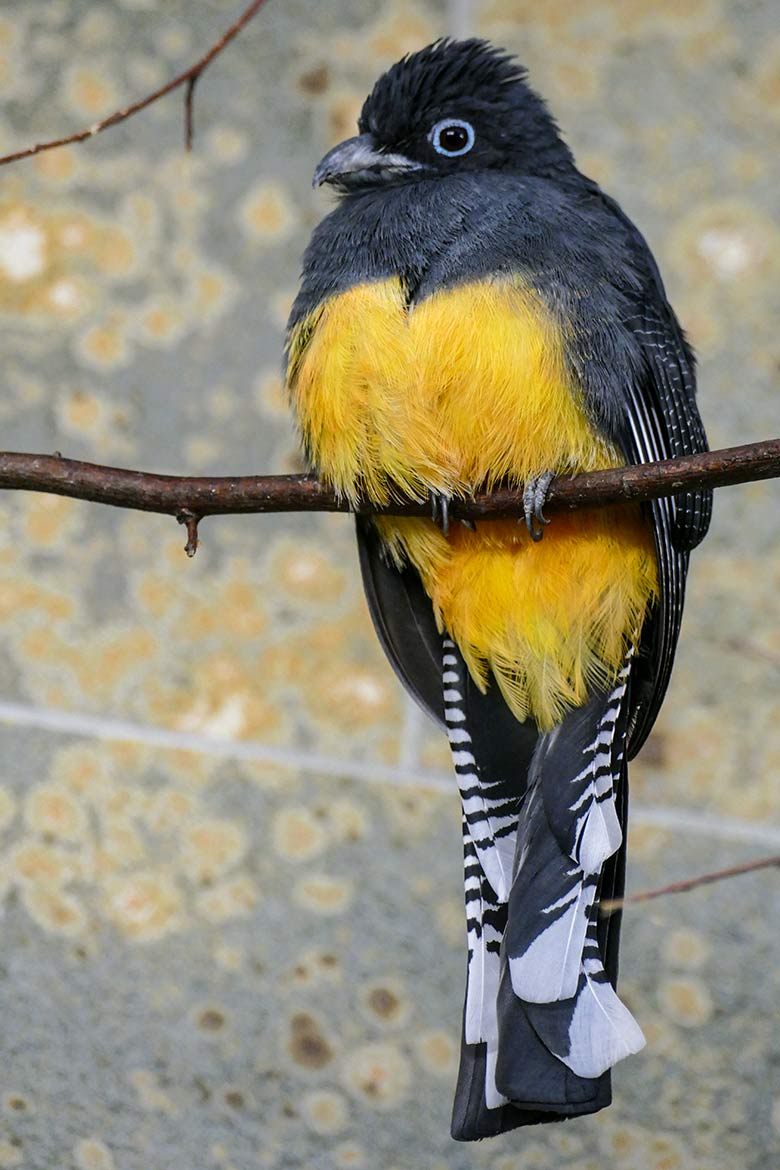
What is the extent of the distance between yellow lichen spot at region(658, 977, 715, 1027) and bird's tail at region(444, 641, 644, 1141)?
1.14 metres

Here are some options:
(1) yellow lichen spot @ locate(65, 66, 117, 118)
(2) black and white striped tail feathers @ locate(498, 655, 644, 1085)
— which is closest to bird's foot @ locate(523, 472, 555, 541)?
(2) black and white striped tail feathers @ locate(498, 655, 644, 1085)

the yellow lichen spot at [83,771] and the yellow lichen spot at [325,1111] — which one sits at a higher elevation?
the yellow lichen spot at [83,771]

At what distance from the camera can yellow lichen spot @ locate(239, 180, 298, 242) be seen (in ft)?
11.9

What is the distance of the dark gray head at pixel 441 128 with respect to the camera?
246 centimetres

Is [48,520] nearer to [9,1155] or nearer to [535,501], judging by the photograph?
[9,1155]

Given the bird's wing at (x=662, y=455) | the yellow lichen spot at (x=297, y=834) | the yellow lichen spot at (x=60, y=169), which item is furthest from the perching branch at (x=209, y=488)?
the yellow lichen spot at (x=60, y=169)

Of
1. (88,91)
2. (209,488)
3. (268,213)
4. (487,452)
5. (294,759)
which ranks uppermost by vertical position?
(88,91)

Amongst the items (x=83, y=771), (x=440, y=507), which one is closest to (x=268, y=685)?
(x=83, y=771)

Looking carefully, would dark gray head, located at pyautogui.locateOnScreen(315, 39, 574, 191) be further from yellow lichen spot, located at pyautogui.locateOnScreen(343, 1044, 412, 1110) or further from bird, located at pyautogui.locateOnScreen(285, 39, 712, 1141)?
yellow lichen spot, located at pyautogui.locateOnScreen(343, 1044, 412, 1110)

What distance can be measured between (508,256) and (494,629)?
55 cm

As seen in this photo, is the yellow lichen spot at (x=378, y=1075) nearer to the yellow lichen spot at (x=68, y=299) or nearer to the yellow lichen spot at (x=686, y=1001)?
the yellow lichen spot at (x=686, y=1001)

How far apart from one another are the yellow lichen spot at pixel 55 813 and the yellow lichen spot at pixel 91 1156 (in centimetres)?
63

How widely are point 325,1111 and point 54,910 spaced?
2.34ft

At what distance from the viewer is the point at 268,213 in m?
3.64
